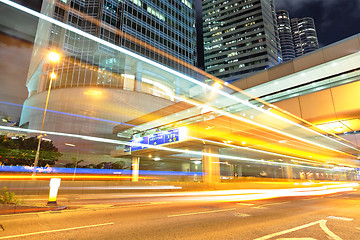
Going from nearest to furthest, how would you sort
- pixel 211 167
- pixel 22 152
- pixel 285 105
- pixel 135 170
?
pixel 285 105 → pixel 211 167 → pixel 22 152 → pixel 135 170

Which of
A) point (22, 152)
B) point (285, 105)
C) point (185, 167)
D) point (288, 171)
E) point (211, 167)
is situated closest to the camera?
point (285, 105)

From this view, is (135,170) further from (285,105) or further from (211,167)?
(285,105)

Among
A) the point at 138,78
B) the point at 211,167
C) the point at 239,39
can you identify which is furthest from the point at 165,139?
the point at 239,39

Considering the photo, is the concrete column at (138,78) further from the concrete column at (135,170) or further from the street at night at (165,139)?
the concrete column at (135,170)

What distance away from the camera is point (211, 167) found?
22438mm

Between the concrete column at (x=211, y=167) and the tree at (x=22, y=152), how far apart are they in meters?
22.3

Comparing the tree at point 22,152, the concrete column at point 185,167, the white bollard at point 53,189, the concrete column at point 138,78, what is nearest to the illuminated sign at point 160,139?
the tree at point 22,152

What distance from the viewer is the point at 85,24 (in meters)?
51.2

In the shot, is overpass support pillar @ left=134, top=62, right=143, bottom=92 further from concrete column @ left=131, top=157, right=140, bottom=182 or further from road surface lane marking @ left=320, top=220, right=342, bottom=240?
road surface lane marking @ left=320, top=220, right=342, bottom=240

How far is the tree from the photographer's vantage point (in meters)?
23.6

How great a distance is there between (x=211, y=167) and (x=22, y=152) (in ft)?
86.1

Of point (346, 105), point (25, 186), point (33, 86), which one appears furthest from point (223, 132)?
point (33, 86)

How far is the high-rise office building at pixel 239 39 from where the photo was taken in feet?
379

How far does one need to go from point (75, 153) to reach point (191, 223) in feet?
146
